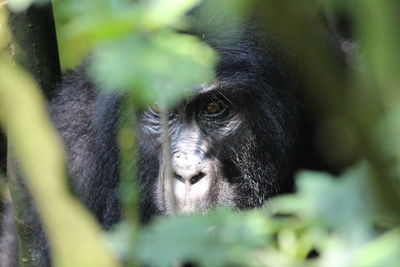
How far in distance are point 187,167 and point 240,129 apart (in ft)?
1.62

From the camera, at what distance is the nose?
3.30 meters

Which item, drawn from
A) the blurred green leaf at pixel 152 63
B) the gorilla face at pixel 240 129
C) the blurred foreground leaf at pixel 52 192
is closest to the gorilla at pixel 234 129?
the gorilla face at pixel 240 129

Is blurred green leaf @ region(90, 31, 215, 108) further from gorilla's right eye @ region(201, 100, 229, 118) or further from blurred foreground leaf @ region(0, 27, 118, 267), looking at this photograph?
gorilla's right eye @ region(201, 100, 229, 118)

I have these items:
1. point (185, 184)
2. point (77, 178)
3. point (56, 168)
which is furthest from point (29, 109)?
point (77, 178)

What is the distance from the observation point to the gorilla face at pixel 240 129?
361 cm

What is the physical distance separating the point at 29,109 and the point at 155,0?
30 centimetres

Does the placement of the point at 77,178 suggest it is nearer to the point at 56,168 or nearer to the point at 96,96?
the point at 96,96

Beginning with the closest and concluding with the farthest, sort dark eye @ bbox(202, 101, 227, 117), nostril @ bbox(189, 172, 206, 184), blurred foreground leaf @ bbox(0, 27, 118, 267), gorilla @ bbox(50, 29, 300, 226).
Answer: blurred foreground leaf @ bbox(0, 27, 118, 267) < nostril @ bbox(189, 172, 206, 184) < gorilla @ bbox(50, 29, 300, 226) < dark eye @ bbox(202, 101, 227, 117)

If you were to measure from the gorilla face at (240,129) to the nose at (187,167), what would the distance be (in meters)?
0.05

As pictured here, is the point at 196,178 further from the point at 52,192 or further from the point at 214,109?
the point at 52,192

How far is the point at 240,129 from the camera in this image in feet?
12.3

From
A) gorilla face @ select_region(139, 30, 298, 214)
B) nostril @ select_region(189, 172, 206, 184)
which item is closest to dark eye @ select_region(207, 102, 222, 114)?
gorilla face @ select_region(139, 30, 298, 214)

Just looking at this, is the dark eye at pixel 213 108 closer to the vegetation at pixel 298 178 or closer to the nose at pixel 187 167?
the nose at pixel 187 167

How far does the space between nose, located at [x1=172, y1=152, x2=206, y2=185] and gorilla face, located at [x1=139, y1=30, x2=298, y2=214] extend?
52 mm
